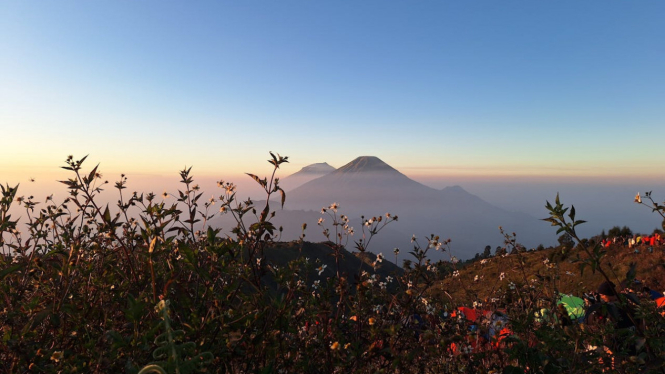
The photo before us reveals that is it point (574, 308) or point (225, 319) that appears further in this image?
point (574, 308)

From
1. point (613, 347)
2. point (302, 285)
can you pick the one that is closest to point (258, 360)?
point (302, 285)

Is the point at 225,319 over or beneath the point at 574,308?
over

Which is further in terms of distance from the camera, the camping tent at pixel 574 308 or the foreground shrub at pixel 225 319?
the camping tent at pixel 574 308

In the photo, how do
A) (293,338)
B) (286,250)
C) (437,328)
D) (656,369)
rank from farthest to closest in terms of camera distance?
(286,250), (437,328), (293,338), (656,369)

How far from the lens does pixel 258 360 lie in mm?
2363

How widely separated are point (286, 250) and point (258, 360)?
1888 inches

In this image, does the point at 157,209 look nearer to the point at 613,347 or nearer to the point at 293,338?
the point at 293,338

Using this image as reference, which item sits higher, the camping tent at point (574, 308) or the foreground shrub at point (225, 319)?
the foreground shrub at point (225, 319)

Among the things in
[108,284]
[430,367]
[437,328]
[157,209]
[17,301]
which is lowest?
[430,367]

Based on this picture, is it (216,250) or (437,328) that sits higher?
(216,250)

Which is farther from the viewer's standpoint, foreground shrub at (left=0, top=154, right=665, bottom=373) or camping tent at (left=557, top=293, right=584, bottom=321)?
camping tent at (left=557, top=293, right=584, bottom=321)

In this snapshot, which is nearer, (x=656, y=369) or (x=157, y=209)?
(x=656, y=369)

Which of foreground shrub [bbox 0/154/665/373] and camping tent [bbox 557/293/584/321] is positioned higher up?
foreground shrub [bbox 0/154/665/373]

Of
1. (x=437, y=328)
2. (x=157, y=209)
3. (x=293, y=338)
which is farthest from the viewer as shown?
(x=437, y=328)
